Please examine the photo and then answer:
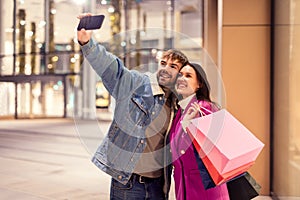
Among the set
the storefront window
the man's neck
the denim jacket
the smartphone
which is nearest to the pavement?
the denim jacket

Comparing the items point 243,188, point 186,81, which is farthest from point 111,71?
point 243,188

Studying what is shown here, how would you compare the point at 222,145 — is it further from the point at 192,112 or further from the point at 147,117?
the point at 147,117

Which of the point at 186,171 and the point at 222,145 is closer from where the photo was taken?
the point at 222,145

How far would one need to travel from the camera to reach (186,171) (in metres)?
1.67

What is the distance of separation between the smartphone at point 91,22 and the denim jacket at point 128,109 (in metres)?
0.13

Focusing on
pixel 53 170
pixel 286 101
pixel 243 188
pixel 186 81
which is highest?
pixel 186 81

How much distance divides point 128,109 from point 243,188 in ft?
1.89

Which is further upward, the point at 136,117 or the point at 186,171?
the point at 136,117

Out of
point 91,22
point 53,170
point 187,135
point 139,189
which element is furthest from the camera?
point 53,170

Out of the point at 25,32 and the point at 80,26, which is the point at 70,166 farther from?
the point at 25,32

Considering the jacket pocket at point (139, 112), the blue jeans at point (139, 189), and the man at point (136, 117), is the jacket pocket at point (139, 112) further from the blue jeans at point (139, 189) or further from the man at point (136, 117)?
the blue jeans at point (139, 189)

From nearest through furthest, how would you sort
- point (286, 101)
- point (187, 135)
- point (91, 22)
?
1. point (91, 22)
2. point (187, 135)
3. point (286, 101)

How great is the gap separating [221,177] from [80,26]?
72cm

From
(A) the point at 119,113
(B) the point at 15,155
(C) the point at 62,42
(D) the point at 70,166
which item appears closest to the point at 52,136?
(B) the point at 15,155
